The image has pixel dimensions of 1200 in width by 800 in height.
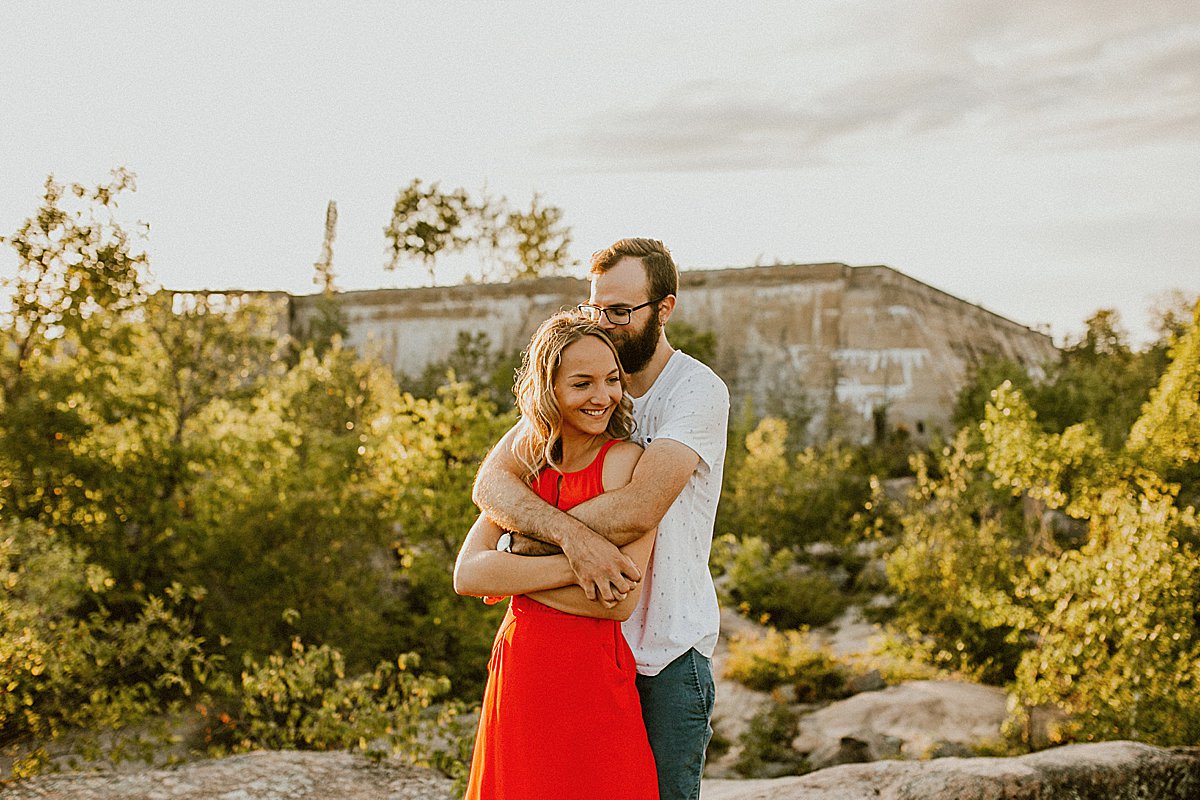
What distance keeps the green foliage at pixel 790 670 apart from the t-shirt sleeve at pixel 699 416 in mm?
9162

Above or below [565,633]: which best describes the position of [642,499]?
above

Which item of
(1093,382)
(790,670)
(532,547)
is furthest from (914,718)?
Answer: (1093,382)

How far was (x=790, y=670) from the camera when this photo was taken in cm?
1175

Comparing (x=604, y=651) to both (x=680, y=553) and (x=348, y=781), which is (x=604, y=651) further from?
(x=348, y=781)

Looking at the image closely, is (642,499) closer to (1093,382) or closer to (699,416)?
(699,416)

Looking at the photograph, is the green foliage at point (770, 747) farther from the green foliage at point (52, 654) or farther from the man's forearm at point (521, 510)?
the man's forearm at point (521, 510)

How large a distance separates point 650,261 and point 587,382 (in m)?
0.46

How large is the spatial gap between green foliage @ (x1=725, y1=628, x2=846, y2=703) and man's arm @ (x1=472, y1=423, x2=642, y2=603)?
9271 millimetres

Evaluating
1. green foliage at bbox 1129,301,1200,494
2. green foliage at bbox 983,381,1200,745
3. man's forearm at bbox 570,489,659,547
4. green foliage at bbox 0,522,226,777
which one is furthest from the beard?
green foliage at bbox 1129,301,1200,494

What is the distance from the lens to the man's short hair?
10.2 feet

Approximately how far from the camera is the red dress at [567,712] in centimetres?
281

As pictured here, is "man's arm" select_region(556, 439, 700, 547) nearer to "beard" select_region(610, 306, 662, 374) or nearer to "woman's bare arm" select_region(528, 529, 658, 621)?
"woman's bare arm" select_region(528, 529, 658, 621)

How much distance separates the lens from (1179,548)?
7.73m

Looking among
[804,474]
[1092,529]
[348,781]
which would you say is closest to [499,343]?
[804,474]
